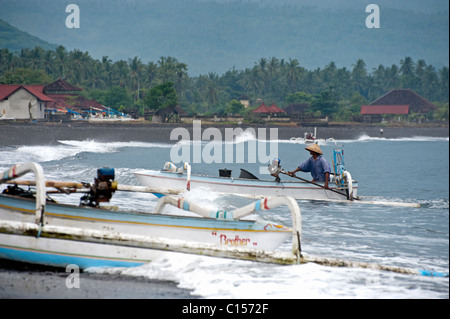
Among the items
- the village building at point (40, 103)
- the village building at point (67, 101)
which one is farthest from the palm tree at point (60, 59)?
the village building at point (40, 103)

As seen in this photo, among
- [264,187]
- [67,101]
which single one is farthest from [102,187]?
[67,101]

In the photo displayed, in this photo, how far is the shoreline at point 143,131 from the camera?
96.0 feet

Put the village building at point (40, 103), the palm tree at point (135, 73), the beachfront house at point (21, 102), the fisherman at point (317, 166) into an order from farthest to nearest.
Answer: the palm tree at point (135, 73), the village building at point (40, 103), the beachfront house at point (21, 102), the fisherman at point (317, 166)

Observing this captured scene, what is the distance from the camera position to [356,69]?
14088 cm

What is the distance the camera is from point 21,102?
30.2m

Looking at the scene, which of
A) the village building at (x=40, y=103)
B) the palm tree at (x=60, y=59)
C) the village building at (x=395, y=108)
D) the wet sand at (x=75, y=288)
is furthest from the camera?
the village building at (x=395, y=108)

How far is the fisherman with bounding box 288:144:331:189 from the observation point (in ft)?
44.7

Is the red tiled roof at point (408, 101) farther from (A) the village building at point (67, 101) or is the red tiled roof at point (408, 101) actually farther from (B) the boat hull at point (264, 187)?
(B) the boat hull at point (264, 187)

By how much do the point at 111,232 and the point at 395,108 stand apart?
9684 cm

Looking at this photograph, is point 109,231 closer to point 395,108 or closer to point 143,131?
point 143,131

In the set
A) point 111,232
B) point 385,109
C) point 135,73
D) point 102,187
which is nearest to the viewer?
point 111,232

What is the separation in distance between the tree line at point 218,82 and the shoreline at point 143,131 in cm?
323
